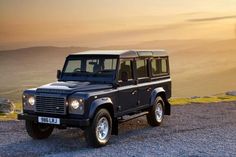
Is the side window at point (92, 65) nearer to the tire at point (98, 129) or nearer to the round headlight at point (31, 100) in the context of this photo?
the tire at point (98, 129)

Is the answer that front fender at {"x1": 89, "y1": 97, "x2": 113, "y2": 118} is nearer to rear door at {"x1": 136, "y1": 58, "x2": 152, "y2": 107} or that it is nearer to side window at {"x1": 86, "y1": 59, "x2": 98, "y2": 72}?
side window at {"x1": 86, "y1": 59, "x2": 98, "y2": 72}

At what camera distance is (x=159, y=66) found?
46.7 ft

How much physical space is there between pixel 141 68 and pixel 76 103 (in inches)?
133

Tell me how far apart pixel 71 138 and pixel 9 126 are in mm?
3147

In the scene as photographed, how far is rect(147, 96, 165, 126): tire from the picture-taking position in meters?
13.6

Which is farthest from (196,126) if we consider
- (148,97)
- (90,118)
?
(90,118)

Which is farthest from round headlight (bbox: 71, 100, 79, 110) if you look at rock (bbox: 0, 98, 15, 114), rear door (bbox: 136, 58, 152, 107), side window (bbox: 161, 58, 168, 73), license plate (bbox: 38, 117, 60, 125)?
rock (bbox: 0, 98, 15, 114)

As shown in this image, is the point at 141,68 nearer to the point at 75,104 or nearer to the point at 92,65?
the point at 92,65

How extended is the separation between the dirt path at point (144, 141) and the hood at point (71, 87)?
149cm

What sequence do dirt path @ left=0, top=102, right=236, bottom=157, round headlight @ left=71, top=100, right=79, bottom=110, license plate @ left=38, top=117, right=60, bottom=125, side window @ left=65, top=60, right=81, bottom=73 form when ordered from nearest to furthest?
dirt path @ left=0, top=102, right=236, bottom=157
round headlight @ left=71, top=100, right=79, bottom=110
license plate @ left=38, top=117, right=60, bottom=125
side window @ left=65, top=60, right=81, bottom=73

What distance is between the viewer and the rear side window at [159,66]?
13798 mm

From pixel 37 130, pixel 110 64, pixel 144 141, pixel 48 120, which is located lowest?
pixel 144 141

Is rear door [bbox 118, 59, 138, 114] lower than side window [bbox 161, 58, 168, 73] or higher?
lower

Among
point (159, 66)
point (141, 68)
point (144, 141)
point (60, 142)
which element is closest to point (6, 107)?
point (60, 142)
